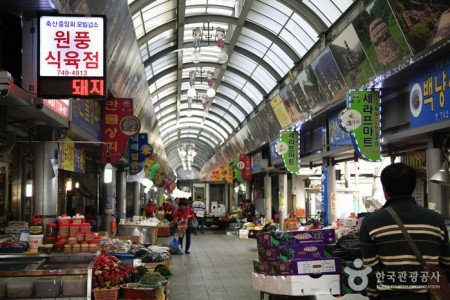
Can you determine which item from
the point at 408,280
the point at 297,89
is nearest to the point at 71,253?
the point at 408,280

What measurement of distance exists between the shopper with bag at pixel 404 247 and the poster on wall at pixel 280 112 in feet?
50.0

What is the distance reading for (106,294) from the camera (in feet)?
24.3

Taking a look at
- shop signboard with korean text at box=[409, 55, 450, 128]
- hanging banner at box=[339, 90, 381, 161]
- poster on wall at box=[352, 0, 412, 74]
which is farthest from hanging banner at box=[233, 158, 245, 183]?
shop signboard with korean text at box=[409, 55, 450, 128]

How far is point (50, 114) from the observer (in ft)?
28.5

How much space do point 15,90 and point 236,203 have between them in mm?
34048

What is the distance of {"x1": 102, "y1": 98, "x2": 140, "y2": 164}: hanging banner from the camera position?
14.5 m

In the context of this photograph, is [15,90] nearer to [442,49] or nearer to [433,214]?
[433,214]

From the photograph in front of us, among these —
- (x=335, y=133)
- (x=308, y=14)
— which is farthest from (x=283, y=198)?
(x=308, y=14)

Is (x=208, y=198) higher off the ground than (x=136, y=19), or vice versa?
(x=136, y=19)

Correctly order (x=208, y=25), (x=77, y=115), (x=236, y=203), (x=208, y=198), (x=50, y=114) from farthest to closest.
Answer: (x=236, y=203) → (x=208, y=198) → (x=208, y=25) → (x=77, y=115) → (x=50, y=114)

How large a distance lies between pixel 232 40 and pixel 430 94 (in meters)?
13.1

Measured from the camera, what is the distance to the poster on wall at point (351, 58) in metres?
11.1

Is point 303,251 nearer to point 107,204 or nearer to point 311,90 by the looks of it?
point 311,90

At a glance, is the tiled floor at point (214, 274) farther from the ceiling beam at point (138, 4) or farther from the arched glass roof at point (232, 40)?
the ceiling beam at point (138, 4)
